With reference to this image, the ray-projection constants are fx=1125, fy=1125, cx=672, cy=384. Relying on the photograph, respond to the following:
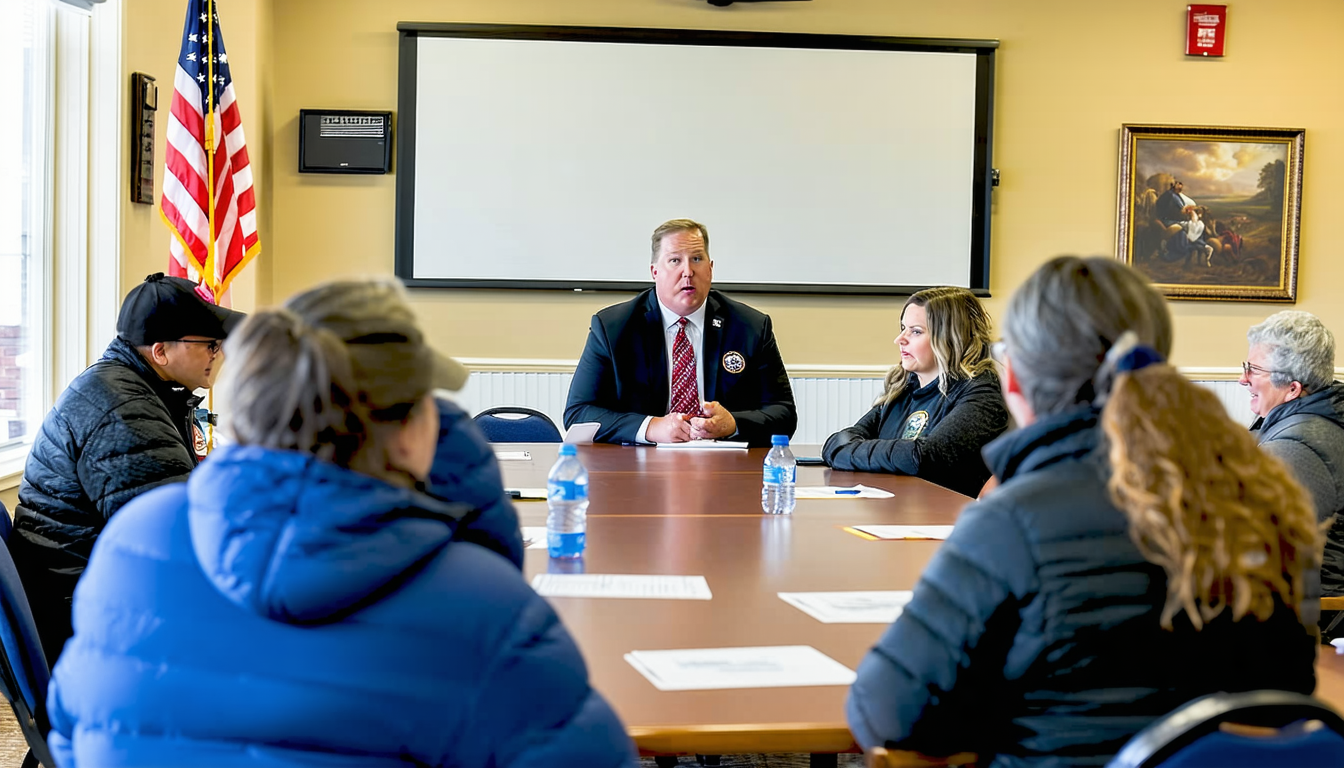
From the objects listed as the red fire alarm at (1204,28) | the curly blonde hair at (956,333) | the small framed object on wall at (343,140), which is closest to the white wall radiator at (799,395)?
the small framed object on wall at (343,140)

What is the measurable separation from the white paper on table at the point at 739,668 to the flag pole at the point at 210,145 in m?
3.66

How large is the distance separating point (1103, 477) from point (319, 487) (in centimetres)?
80

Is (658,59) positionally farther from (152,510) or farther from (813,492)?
(152,510)

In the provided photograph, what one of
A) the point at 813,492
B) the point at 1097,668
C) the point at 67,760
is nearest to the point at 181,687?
the point at 67,760

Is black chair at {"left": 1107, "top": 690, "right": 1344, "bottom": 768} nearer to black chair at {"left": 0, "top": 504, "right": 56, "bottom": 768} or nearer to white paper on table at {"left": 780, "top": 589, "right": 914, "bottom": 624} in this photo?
white paper on table at {"left": 780, "top": 589, "right": 914, "bottom": 624}

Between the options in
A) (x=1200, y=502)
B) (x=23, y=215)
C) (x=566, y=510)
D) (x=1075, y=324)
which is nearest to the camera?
(x=1200, y=502)

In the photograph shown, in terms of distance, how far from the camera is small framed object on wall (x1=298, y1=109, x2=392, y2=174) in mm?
5629

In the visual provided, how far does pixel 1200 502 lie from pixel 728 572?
101 centimetres

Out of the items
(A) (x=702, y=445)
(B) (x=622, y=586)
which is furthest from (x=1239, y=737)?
(A) (x=702, y=445)

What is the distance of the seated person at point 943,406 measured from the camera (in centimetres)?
335

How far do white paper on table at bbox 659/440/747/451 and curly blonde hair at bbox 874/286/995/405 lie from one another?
31.4 inches

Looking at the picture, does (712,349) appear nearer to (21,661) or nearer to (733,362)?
(733,362)

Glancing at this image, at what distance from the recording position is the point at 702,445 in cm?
397

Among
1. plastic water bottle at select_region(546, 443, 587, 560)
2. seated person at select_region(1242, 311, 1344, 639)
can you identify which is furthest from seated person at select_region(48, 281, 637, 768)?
seated person at select_region(1242, 311, 1344, 639)
